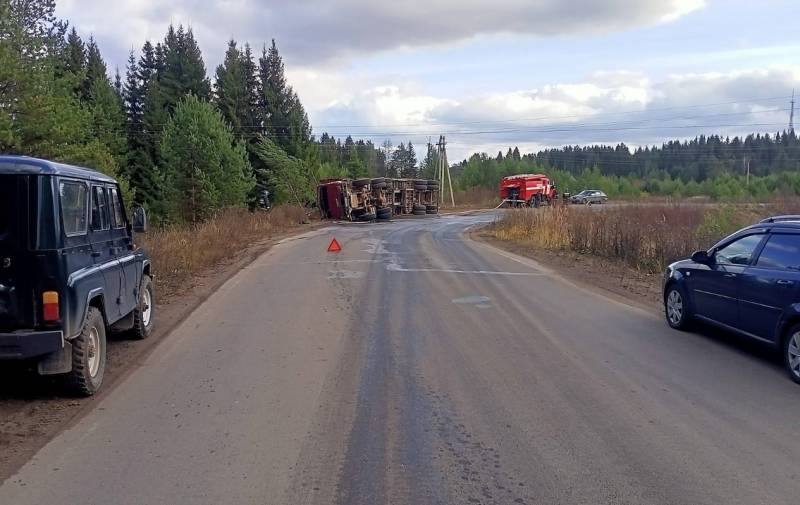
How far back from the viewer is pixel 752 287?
8.32 m

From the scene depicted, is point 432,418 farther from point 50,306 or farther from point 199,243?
point 199,243

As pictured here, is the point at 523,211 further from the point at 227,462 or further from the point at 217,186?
the point at 227,462

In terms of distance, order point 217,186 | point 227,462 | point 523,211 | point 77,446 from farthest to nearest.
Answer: point 217,186 < point 523,211 < point 77,446 < point 227,462

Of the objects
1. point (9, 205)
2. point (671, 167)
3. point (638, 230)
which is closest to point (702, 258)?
point (9, 205)

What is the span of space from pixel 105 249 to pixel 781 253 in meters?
7.26

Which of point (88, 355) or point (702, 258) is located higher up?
point (702, 258)

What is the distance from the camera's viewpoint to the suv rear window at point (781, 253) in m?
7.84

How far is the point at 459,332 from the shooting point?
32.2 feet

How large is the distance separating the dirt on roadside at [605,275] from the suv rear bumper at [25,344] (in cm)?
906

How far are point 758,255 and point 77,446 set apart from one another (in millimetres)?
7315

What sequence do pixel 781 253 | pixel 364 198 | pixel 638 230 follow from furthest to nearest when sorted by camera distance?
pixel 364 198 → pixel 638 230 → pixel 781 253

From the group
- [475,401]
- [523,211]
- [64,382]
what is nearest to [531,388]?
[475,401]

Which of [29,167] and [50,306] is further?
[29,167]

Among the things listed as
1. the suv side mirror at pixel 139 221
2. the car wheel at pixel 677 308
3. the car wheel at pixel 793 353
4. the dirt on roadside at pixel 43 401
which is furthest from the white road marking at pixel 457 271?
the car wheel at pixel 793 353
